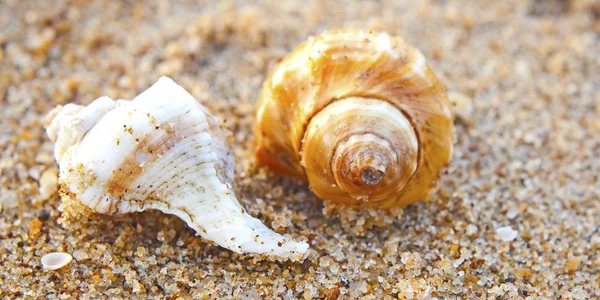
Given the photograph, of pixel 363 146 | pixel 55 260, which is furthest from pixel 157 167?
pixel 363 146

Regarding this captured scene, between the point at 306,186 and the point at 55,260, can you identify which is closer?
the point at 55,260

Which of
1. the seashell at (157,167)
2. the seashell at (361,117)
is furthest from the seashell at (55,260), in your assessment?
the seashell at (361,117)

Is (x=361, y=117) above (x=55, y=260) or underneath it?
above

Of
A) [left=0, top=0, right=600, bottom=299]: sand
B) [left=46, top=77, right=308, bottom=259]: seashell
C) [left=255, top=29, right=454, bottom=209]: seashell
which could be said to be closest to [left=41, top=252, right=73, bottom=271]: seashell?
[left=0, top=0, right=600, bottom=299]: sand

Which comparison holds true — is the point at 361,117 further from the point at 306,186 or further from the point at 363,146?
the point at 306,186

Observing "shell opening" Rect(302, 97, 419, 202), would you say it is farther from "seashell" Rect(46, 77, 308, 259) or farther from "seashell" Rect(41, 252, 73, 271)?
"seashell" Rect(41, 252, 73, 271)

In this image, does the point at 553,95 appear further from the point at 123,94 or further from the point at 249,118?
the point at 123,94
